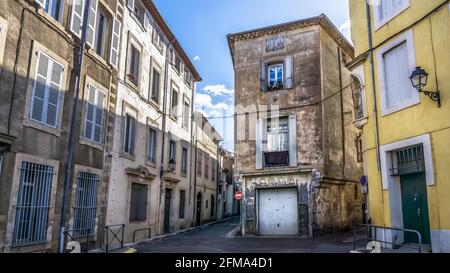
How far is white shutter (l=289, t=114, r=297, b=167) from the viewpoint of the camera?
55.2 ft

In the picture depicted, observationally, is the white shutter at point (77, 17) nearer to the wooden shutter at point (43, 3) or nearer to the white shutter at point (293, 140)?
the wooden shutter at point (43, 3)

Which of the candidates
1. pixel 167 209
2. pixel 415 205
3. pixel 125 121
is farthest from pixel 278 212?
pixel 125 121

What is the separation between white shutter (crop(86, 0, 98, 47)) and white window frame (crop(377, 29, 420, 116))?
9.03 metres

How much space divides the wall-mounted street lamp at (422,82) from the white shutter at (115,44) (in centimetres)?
990

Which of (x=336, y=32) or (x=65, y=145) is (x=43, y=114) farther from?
(x=336, y=32)

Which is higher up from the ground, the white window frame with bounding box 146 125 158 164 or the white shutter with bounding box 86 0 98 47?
the white shutter with bounding box 86 0 98 47

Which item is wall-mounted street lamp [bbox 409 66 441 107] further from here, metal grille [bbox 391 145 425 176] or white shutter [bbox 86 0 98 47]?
white shutter [bbox 86 0 98 47]

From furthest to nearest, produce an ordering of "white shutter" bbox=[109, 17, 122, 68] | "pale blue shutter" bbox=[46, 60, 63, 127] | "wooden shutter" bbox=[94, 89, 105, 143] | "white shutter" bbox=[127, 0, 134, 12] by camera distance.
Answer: "white shutter" bbox=[127, 0, 134, 12] < "white shutter" bbox=[109, 17, 122, 68] < "wooden shutter" bbox=[94, 89, 105, 143] < "pale blue shutter" bbox=[46, 60, 63, 127]

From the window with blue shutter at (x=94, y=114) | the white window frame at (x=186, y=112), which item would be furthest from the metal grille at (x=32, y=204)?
the white window frame at (x=186, y=112)

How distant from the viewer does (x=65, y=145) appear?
10578 millimetres

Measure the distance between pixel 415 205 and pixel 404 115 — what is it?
2.42 metres

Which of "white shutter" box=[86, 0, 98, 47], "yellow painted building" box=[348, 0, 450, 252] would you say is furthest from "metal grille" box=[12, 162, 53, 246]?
"yellow painted building" box=[348, 0, 450, 252]

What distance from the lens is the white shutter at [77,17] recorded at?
11023mm

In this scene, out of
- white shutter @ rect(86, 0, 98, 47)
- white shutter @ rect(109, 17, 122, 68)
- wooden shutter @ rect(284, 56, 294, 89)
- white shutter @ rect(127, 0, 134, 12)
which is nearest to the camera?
white shutter @ rect(86, 0, 98, 47)
